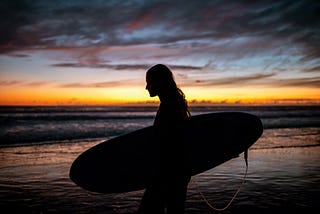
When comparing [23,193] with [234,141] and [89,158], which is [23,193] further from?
[234,141]

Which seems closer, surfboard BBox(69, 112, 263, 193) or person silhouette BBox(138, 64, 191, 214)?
person silhouette BBox(138, 64, 191, 214)

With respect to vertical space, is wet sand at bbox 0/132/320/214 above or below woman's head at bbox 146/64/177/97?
below

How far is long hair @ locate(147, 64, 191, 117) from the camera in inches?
103

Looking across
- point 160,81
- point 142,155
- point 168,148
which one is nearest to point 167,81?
point 160,81

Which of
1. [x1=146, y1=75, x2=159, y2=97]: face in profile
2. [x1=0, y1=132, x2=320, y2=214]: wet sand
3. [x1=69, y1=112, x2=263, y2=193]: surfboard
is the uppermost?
[x1=146, y1=75, x2=159, y2=97]: face in profile

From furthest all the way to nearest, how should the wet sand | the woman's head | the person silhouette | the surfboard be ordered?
the wet sand
the surfboard
the woman's head
the person silhouette

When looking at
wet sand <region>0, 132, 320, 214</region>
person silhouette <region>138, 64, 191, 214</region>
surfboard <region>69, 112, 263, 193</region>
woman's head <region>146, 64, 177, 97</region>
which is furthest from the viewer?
wet sand <region>0, 132, 320, 214</region>

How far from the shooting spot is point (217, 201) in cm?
505

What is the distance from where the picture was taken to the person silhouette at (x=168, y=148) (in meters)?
2.52

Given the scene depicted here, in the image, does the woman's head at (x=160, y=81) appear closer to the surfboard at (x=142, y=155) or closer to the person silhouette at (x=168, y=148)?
the person silhouette at (x=168, y=148)

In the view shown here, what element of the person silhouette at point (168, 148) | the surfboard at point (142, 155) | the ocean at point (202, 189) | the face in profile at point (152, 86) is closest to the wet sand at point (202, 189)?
the ocean at point (202, 189)

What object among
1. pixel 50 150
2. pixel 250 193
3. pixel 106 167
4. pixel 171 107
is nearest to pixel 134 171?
pixel 106 167

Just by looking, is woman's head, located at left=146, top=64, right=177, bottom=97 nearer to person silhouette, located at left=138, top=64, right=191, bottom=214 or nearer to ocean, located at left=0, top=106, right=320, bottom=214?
person silhouette, located at left=138, top=64, right=191, bottom=214

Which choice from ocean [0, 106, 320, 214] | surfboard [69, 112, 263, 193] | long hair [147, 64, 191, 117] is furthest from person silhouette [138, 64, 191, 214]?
ocean [0, 106, 320, 214]
